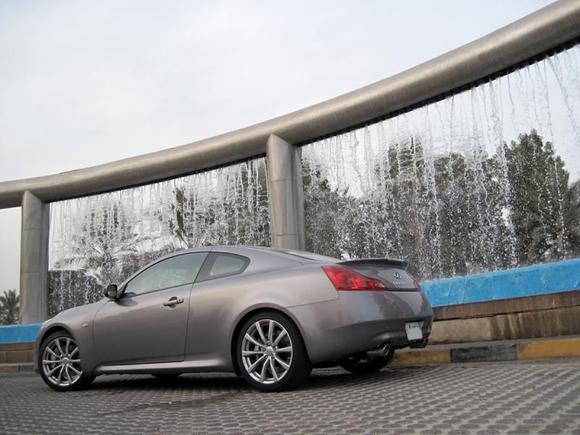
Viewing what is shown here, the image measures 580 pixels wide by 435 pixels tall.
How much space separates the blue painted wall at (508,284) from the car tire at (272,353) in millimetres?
3373

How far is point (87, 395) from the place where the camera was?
19.8 ft

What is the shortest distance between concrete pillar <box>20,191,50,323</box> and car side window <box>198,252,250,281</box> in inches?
436

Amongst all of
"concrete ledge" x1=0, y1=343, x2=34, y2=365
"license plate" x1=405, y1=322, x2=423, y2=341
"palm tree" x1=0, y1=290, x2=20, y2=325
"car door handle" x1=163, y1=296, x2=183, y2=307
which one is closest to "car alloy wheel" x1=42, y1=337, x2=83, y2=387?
"car door handle" x1=163, y1=296, x2=183, y2=307

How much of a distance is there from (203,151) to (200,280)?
27.8 ft

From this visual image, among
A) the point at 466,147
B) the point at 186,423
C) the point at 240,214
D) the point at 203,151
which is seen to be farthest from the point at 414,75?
the point at 186,423

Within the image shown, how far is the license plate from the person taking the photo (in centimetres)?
522

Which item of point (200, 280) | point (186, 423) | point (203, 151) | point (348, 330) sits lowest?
point (186, 423)

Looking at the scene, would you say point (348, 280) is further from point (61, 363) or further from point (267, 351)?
point (61, 363)

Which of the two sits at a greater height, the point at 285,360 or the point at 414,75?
the point at 414,75

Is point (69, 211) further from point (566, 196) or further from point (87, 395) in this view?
point (566, 196)

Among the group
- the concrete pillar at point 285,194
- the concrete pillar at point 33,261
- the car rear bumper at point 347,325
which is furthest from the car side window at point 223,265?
the concrete pillar at point 33,261

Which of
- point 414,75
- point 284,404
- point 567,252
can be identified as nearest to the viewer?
point 284,404

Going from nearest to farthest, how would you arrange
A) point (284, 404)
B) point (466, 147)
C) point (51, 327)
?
point (284, 404) < point (51, 327) < point (466, 147)

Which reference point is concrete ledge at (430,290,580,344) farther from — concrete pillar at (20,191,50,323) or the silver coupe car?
concrete pillar at (20,191,50,323)
